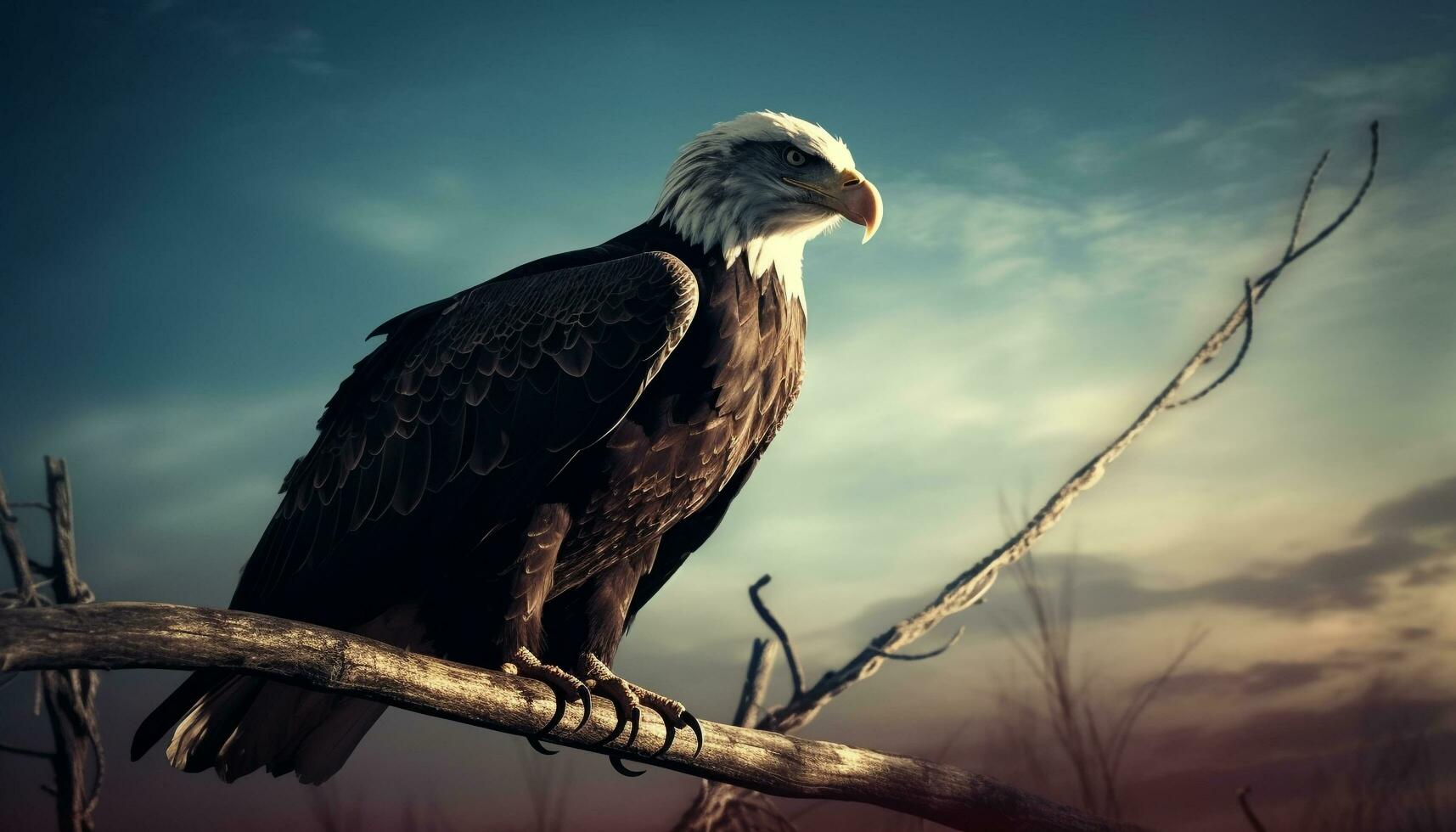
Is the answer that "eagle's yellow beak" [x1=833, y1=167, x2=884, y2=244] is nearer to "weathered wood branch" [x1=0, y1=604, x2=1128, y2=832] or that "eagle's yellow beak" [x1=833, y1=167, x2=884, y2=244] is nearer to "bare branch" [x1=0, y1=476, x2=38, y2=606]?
"weathered wood branch" [x1=0, y1=604, x2=1128, y2=832]

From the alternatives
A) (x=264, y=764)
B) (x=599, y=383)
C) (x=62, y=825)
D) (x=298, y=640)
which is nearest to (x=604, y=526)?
(x=599, y=383)

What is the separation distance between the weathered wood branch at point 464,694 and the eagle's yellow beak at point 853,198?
1924mm

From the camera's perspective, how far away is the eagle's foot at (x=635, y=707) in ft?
11.8

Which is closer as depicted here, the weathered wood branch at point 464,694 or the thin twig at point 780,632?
the weathered wood branch at point 464,694

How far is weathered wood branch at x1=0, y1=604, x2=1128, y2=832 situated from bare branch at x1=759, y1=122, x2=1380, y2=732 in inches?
48.7

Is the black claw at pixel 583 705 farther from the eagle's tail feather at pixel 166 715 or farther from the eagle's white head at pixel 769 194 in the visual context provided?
the eagle's white head at pixel 769 194

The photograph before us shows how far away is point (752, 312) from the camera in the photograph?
3934mm

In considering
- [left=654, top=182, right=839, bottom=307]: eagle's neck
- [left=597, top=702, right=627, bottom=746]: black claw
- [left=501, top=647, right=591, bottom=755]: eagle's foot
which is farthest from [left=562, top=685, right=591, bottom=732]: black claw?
[left=654, top=182, right=839, bottom=307]: eagle's neck

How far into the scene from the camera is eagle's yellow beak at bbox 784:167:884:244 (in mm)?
4230

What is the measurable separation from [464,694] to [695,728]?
865 mm

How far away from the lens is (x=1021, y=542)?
5.17 metres

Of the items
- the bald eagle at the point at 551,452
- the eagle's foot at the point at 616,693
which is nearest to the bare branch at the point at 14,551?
the bald eagle at the point at 551,452

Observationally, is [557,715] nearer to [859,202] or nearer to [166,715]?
[166,715]

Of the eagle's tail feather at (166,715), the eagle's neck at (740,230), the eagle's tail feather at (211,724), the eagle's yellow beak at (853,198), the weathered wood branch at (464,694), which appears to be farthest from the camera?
the eagle's yellow beak at (853,198)
